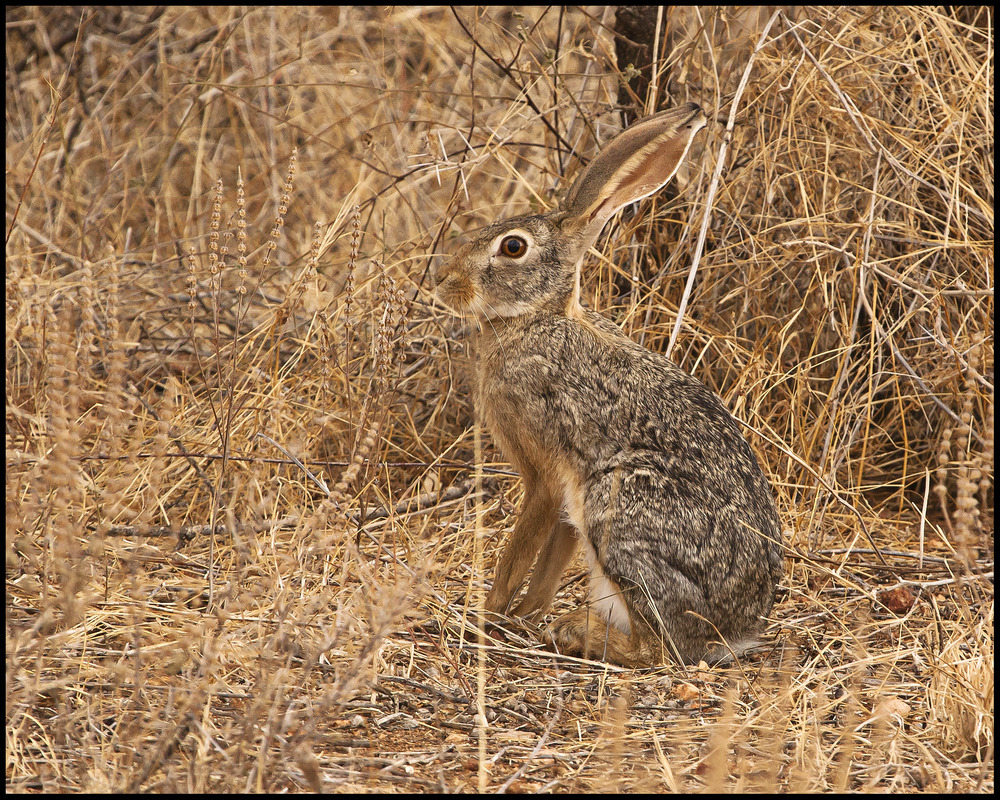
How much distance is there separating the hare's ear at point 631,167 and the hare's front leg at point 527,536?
3.19ft

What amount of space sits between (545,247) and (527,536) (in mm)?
1065

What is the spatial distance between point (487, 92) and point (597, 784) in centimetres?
498

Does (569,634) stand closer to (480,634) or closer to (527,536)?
(527,536)

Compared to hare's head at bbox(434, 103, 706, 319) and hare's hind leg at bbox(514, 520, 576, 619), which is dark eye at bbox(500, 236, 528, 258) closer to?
hare's head at bbox(434, 103, 706, 319)

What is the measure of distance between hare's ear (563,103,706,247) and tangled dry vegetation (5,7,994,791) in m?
0.77

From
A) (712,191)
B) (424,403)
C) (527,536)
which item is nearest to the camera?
(527,536)

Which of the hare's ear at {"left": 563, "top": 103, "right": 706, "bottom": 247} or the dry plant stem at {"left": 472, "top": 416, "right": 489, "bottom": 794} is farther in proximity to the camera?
the hare's ear at {"left": 563, "top": 103, "right": 706, "bottom": 247}

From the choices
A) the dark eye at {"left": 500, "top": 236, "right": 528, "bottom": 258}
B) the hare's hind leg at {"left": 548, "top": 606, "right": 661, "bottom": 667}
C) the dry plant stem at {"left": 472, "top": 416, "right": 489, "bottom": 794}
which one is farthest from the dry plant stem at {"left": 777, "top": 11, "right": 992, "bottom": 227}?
the hare's hind leg at {"left": 548, "top": 606, "right": 661, "bottom": 667}

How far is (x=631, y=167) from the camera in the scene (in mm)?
4141

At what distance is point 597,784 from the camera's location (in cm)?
290

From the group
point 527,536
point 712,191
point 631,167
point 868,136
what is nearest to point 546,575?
point 527,536

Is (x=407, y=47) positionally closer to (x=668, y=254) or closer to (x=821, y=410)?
(x=668, y=254)

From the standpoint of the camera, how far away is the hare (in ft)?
12.4

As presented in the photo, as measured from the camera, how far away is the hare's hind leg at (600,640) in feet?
12.5
